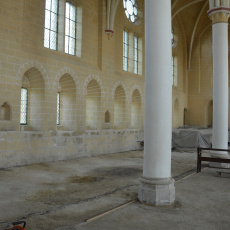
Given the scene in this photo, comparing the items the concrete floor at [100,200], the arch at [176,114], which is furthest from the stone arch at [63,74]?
the arch at [176,114]

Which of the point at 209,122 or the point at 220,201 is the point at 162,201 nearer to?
the point at 220,201

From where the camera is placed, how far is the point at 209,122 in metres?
21.5

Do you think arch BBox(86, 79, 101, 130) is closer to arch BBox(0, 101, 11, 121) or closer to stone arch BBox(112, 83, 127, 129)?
stone arch BBox(112, 83, 127, 129)

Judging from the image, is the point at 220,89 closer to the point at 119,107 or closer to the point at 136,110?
the point at 119,107

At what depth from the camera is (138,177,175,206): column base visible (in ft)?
16.6

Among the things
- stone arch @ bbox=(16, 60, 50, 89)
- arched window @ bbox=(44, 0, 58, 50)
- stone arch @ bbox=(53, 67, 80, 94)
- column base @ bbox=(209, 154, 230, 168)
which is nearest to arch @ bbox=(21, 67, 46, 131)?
stone arch @ bbox=(16, 60, 50, 89)

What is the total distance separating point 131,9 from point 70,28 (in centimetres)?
503

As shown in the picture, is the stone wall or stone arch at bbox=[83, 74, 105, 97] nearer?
the stone wall

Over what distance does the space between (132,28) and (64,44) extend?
5.27 meters

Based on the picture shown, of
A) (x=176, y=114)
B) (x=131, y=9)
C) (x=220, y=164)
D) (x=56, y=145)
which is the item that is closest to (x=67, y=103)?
(x=56, y=145)

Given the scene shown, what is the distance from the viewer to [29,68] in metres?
9.76

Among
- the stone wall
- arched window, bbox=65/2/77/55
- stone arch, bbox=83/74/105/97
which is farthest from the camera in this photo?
stone arch, bbox=83/74/105/97

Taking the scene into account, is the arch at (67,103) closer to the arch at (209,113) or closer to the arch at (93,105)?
the arch at (93,105)

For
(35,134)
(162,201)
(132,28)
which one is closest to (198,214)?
(162,201)
